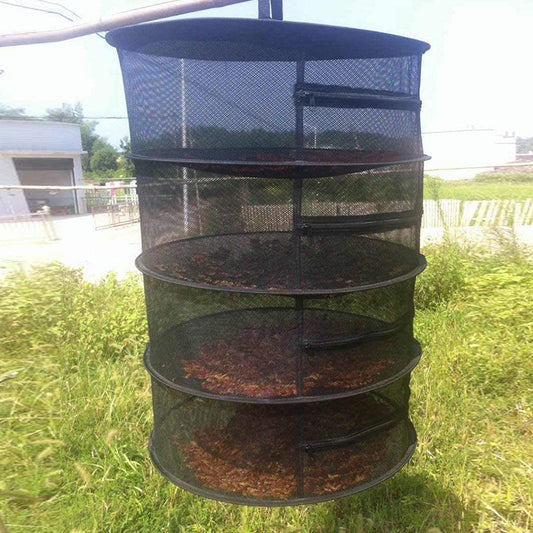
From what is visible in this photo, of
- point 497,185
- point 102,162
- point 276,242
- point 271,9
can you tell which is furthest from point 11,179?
point 276,242

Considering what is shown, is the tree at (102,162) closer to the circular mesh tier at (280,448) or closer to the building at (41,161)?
the building at (41,161)

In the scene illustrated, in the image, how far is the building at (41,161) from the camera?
79.0ft

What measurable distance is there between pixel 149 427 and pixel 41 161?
25.5 meters

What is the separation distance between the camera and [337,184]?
6.66 feet

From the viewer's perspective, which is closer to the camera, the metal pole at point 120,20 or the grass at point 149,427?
the metal pole at point 120,20

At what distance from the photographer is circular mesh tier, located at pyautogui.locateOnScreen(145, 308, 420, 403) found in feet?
Answer: 6.77

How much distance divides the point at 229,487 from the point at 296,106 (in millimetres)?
1467

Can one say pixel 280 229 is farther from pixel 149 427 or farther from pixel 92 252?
pixel 92 252

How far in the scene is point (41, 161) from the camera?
2645cm

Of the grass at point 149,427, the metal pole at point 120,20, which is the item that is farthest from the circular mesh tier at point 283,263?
the metal pole at point 120,20

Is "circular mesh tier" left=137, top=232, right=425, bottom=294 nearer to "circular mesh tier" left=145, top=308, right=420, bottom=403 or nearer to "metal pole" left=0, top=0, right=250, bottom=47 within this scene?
"circular mesh tier" left=145, top=308, right=420, bottom=403

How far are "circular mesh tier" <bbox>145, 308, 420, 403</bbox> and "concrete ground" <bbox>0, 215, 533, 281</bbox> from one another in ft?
15.7

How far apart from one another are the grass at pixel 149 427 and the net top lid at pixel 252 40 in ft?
4.12

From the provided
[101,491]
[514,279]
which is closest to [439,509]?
[101,491]
